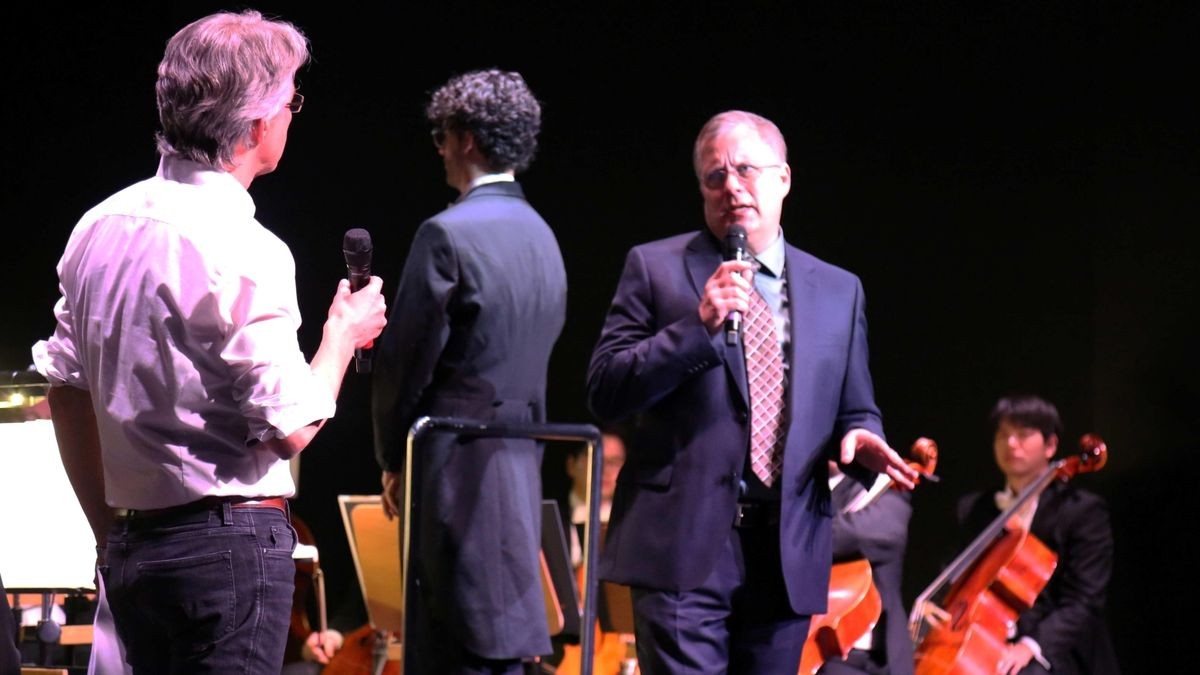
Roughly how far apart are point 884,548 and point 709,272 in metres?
1.68

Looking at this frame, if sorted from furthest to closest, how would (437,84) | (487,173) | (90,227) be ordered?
(437,84)
(487,173)
(90,227)

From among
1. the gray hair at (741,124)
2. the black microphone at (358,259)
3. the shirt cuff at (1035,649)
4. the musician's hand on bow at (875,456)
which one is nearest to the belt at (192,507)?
the black microphone at (358,259)

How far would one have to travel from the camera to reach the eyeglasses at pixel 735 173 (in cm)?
243

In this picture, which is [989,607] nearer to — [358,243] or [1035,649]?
[1035,649]

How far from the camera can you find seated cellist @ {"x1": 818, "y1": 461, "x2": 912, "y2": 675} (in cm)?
368

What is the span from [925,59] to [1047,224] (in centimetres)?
76

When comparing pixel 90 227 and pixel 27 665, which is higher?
pixel 90 227

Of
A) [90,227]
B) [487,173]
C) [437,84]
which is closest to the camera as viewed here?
[90,227]

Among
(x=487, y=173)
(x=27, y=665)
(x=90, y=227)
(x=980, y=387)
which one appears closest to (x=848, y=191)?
(x=980, y=387)

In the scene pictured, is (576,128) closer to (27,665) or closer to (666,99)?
(666,99)

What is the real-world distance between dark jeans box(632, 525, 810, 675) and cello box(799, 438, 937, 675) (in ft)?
3.49

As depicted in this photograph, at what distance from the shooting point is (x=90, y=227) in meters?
1.65

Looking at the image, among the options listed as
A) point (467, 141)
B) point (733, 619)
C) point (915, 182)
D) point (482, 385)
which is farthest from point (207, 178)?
point (915, 182)

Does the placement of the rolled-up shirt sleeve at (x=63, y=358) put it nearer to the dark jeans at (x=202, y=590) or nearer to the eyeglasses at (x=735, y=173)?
the dark jeans at (x=202, y=590)
